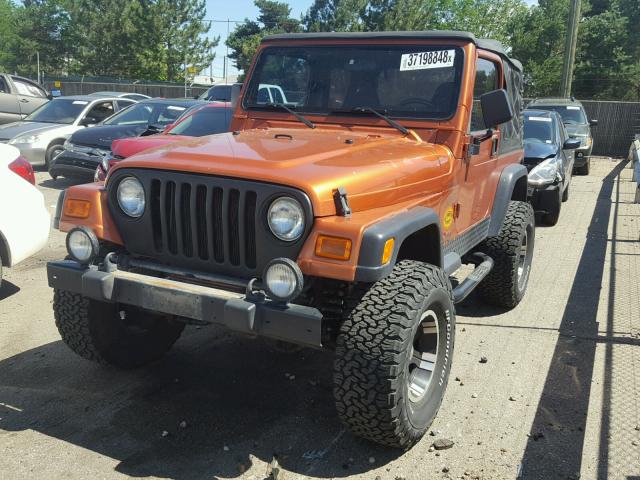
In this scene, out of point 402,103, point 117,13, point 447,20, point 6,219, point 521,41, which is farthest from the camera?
point 447,20

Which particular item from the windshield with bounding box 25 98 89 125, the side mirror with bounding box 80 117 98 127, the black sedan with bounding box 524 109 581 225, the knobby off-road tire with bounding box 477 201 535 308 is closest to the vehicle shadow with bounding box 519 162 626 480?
the knobby off-road tire with bounding box 477 201 535 308

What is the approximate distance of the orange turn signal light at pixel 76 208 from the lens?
3443mm

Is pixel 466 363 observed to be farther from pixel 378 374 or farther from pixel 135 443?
pixel 135 443

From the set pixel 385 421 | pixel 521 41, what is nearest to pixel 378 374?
pixel 385 421

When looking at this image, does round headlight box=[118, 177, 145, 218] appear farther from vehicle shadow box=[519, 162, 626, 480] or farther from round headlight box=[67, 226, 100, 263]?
vehicle shadow box=[519, 162, 626, 480]

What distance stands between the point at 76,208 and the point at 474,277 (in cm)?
261

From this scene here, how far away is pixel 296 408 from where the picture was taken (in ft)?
12.2

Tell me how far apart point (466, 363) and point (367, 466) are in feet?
4.84

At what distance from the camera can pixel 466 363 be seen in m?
4.39

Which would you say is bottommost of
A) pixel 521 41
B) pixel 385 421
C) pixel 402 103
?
pixel 385 421

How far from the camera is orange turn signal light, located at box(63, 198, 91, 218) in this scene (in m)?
3.44

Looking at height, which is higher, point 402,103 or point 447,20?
point 447,20

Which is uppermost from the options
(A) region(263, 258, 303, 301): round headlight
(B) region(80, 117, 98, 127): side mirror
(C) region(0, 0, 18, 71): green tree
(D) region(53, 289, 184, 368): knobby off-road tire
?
(C) region(0, 0, 18, 71): green tree

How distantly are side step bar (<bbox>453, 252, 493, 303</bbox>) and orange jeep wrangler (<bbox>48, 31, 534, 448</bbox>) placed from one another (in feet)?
0.09
